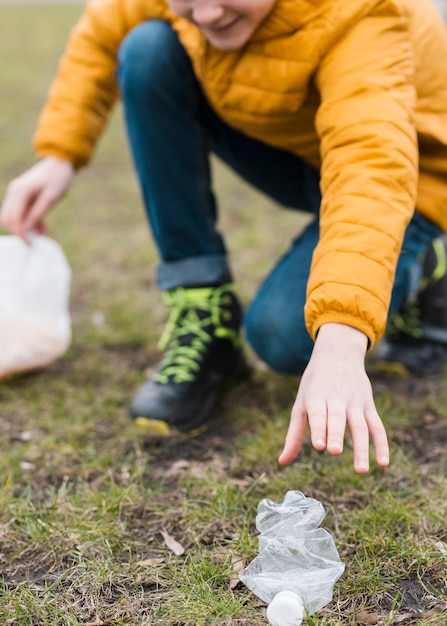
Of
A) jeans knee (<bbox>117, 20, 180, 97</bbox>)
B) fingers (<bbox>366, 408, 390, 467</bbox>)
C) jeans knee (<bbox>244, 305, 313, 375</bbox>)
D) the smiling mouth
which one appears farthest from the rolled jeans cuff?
fingers (<bbox>366, 408, 390, 467</bbox>)

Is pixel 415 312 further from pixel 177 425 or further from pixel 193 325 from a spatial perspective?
pixel 177 425

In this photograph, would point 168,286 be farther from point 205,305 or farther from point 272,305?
point 272,305

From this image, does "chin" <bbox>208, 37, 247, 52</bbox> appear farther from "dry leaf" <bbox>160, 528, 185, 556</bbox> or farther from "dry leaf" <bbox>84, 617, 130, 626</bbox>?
"dry leaf" <bbox>84, 617, 130, 626</bbox>

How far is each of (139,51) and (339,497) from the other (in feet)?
4.36

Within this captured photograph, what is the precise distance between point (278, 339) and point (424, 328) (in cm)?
71

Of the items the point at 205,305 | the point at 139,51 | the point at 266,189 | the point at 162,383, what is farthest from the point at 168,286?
the point at 139,51

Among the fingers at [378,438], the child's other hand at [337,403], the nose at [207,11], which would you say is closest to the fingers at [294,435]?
the child's other hand at [337,403]

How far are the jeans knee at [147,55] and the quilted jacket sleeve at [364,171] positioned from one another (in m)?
0.59

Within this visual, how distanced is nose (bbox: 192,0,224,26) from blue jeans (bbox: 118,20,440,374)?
0.47 m

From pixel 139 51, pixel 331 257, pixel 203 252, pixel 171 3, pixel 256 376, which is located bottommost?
pixel 256 376

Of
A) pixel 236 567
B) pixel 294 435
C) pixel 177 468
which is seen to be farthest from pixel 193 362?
pixel 294 435

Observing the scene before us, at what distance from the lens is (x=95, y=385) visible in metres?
2.45

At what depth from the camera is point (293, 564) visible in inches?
56.9

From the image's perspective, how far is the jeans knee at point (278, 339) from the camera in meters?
2.05
